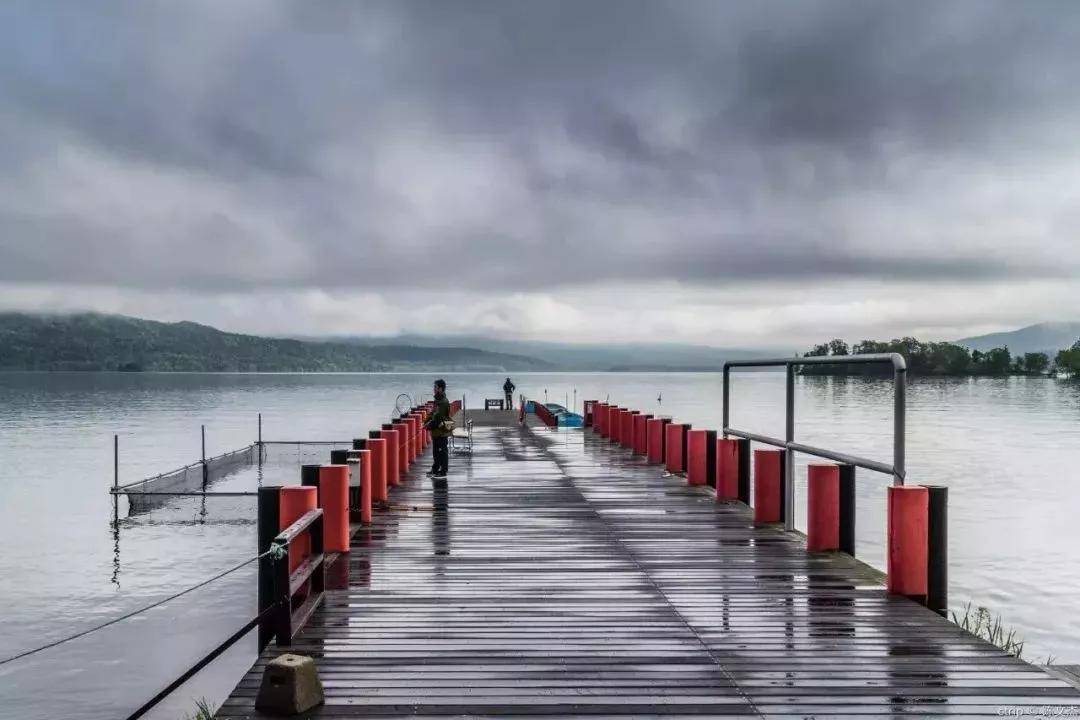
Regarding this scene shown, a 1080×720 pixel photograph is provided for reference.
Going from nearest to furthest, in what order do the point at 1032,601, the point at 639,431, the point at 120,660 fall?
1. the point at 120,660
2. the point at 1032,601
3. the point at 639,431

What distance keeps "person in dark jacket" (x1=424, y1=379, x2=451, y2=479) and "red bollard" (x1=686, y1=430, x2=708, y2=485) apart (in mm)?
4537

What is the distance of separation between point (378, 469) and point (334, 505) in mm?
4396

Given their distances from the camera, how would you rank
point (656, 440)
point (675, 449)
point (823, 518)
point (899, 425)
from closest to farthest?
point (899, 425), point (823, 518), point (675, 449), point (656, 440)

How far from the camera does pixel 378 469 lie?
557 inches

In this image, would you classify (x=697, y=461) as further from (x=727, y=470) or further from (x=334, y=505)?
(x=334, y=505)

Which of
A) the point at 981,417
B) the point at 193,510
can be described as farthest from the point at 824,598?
the point at 981,417

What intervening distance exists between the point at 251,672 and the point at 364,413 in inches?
4106

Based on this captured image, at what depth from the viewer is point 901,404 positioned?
25.2ft

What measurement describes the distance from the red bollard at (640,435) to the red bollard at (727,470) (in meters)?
6.95

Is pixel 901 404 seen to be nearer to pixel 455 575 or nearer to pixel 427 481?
pixel 455 575

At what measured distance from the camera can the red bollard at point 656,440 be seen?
19.3 metres

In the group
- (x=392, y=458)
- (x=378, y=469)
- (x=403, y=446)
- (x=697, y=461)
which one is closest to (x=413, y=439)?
(x=403, y=446)

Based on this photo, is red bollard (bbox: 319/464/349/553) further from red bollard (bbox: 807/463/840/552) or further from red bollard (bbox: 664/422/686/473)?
red bollard (bbox: 664/422/686/473)

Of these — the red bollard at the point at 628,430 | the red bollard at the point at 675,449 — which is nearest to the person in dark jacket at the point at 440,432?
the red bollard at the point at 675,449
